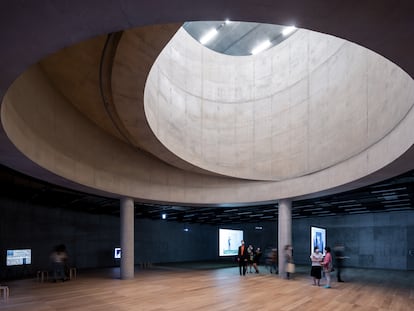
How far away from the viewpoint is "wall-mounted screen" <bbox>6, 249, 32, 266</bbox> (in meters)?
18.4

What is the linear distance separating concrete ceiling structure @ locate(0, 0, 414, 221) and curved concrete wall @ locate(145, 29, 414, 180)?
0.07 meters

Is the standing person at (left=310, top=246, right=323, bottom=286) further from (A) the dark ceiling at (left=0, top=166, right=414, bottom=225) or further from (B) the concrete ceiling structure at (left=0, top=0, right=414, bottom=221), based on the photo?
(A) the dark ceiling at (left=0, top=166, right=414, bottom=225)

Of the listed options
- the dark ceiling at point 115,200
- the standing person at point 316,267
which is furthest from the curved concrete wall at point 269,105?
the standing person at point 316,267

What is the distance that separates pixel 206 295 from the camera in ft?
41.2

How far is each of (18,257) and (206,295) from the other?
464 inches

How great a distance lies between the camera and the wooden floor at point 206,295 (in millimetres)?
10564

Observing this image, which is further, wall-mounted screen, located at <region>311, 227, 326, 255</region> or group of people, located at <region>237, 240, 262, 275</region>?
A: group of people, located at <region>237, 240, 262, 275</region>

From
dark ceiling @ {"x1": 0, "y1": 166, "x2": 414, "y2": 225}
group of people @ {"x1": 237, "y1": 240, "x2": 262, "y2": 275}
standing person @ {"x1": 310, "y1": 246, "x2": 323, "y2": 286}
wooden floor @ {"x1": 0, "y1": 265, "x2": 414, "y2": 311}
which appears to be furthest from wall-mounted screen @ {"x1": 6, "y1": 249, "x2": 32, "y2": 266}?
standing person @ {"x1": 310, "y1": 246, "x2": 323, "y2": 286}

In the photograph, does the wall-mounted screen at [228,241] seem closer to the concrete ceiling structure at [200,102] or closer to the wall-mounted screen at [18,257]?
the concrete ceiling structure at [200,102]

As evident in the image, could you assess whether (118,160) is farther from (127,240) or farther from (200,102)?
(200,102)

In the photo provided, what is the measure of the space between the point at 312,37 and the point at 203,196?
33.3ft

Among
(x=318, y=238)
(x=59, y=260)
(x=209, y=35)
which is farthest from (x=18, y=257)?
(x=209, y=35)

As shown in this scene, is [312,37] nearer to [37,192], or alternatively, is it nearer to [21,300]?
[37,192]

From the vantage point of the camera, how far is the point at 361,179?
13.1 metres
